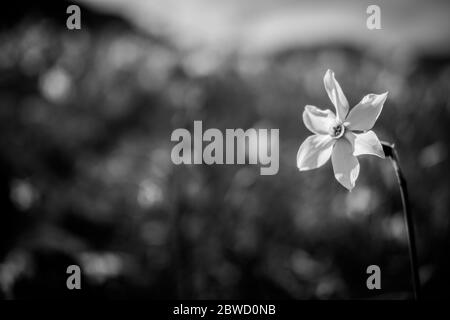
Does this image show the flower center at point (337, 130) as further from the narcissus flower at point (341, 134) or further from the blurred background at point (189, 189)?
the blurred background at point (189, 189)

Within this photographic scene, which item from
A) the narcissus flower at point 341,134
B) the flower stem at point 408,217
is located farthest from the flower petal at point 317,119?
the flower stem at point 408,217

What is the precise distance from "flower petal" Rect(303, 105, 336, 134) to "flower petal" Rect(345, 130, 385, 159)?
0.22 ft

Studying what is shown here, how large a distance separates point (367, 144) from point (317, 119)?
17 cm

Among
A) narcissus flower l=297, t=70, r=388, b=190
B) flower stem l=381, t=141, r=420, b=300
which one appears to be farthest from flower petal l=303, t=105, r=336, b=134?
flower stem l=381, t=141, r=420, b=300

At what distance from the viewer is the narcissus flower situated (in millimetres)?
816

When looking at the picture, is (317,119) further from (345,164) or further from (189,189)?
(189,189)

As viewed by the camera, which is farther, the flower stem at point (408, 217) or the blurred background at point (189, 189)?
the blurred background at point (189, 189)

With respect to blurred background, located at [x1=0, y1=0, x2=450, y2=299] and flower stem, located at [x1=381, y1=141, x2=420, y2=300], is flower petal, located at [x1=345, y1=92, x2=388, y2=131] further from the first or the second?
blurred background, located at [x1=0, y1=0, x2=450, y2=299]

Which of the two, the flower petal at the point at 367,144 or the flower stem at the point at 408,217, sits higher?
the flower petal at the point at 367,144

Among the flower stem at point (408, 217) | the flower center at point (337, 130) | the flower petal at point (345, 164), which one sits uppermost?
the flower center at point (337, 130)

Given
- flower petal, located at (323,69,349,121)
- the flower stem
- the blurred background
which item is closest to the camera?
the flower stem

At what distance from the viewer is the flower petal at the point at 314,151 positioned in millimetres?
880

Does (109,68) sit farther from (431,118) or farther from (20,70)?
(431,118)

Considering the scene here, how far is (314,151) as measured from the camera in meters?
0.90
